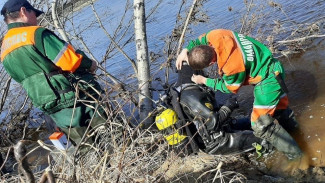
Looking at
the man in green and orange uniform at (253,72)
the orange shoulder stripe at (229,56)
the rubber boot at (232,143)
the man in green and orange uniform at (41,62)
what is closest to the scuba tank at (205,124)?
the rubber boot at (232,143)

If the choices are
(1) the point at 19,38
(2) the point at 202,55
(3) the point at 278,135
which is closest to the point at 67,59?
(1) the point at 19,38

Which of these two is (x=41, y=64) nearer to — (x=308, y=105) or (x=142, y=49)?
Answer: (x=142, y=49)

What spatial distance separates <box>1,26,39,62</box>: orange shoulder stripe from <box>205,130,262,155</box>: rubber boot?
252cm

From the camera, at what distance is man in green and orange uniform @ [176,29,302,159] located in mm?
3420

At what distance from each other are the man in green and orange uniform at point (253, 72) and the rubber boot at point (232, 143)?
33cm

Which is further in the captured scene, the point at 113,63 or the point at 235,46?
the point at 113,63

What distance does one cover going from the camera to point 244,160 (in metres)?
4.05

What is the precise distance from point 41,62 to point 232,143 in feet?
8.27

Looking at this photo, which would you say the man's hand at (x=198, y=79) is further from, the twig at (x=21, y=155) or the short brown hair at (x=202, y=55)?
the twig at (x=21, y=155)

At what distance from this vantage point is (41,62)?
3.75 metres

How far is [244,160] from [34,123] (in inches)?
258

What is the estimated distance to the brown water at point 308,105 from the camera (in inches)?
147

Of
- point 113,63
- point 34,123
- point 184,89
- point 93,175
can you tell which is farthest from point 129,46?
point 93,175

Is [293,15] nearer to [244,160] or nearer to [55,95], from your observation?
[244,160]
